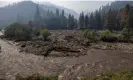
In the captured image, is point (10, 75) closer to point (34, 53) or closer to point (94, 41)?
point (34, 53)

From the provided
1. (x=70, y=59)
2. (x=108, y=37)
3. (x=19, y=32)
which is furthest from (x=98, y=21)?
(x=70, y=59)

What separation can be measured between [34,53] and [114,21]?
57.9 m

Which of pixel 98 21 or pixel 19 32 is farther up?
pixel 98 21

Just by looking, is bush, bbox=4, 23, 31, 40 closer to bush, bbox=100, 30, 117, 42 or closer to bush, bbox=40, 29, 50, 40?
bush, bbox=40, 29, 50, 40

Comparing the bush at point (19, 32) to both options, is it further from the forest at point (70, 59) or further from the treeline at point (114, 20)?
the treeline at point (114, 20)

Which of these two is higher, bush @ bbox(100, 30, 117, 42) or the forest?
bush @ bbox(100, 30, 117, 42)

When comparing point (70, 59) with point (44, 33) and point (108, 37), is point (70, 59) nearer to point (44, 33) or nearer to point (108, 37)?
point (108, 37)

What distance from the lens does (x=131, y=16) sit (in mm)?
74188

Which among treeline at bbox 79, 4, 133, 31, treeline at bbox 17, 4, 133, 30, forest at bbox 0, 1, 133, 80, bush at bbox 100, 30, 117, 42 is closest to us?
forest at bbox 0, 1, 133, 80

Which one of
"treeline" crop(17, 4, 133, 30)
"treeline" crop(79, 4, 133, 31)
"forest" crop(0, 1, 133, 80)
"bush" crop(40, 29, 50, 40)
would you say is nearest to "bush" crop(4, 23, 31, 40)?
"forest" crop(0, 1, 133, 80)

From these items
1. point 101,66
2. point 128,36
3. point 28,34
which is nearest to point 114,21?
point 128,36

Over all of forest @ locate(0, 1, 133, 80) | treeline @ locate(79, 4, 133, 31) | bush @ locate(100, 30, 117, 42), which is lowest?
forest @ locate(0, 1, 133, 80)

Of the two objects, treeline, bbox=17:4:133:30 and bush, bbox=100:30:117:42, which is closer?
bush, bbox=100:30:117:42

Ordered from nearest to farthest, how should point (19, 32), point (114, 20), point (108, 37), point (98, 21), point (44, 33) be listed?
1. point (108, 37)
2. point (44, 33)
3. point (19, 32)
4. point (114, 20)
5. point (98, 21)
